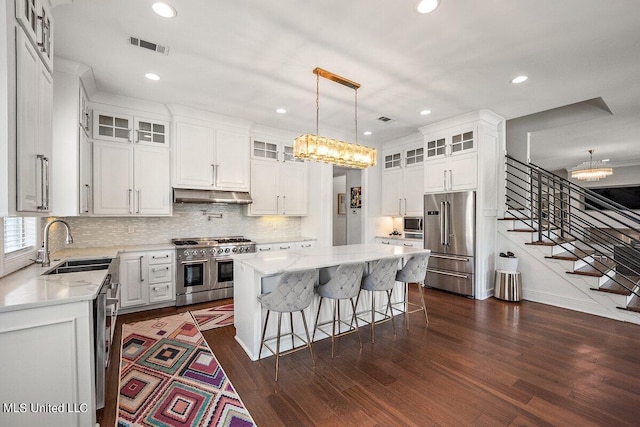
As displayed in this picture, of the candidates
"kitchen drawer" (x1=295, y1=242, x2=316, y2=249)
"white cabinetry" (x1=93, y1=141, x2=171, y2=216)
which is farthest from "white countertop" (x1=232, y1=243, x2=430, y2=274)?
"white cabinetry" (x1=93, y1=141, x2=171, y2=216)

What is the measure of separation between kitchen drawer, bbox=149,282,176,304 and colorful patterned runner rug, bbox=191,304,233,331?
17.7 inches

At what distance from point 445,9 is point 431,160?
10.3ft

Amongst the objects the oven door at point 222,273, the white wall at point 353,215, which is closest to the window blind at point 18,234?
the oven door at point 222,273

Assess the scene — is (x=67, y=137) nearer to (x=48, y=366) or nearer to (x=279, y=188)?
(x=48, y=366)

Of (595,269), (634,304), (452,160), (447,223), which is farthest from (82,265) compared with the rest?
(634,304)

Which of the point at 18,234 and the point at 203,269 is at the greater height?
the point at 18,234

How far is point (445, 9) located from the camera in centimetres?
216

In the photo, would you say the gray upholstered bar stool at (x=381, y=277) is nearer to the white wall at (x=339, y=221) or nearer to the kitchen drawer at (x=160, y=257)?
the kitchen drawer at (x=160, y=257)

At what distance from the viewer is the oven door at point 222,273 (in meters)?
4.28

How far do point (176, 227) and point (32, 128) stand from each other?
3.03 metres

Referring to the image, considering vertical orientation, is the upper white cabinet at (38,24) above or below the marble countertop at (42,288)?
above

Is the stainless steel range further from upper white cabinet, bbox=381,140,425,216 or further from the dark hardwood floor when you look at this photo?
upper white cabinet, bbox=381,140,425,216

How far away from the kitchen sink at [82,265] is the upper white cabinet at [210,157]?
1.40 m

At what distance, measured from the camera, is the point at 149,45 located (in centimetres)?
267
